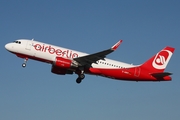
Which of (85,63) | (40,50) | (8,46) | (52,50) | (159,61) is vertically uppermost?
(159,61)

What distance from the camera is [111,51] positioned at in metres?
49.4

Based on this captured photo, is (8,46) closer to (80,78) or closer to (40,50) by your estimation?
(40,50)

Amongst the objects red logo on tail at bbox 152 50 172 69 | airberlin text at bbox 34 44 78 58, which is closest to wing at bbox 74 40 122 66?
airberlin text at bbox 34 44 78 58

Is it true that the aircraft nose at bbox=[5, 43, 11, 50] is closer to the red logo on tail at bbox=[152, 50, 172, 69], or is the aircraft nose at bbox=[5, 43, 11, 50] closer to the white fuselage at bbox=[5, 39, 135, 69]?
the white fuselage at bbox=[5, 39, 135, 69]

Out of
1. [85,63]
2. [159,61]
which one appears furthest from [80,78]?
[159,61]

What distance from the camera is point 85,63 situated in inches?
2068

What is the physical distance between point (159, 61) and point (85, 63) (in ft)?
41.1

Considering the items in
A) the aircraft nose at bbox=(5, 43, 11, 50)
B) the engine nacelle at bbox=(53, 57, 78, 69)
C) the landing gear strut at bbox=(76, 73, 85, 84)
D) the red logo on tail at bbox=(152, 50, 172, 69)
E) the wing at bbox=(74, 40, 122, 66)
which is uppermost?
the red logo on tail at bbox=(152, 50, 172, 69)

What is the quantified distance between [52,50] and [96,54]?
6146 mm

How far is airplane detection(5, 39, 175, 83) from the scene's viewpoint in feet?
169

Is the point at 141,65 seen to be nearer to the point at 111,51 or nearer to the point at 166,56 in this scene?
the point at 166,56

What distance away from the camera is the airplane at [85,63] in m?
51.4

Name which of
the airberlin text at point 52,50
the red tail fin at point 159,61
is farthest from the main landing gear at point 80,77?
the red tail fin at point 159,61

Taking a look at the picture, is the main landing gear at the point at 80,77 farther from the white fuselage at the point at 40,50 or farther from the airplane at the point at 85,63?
the white fuselage at the point at 40,50
